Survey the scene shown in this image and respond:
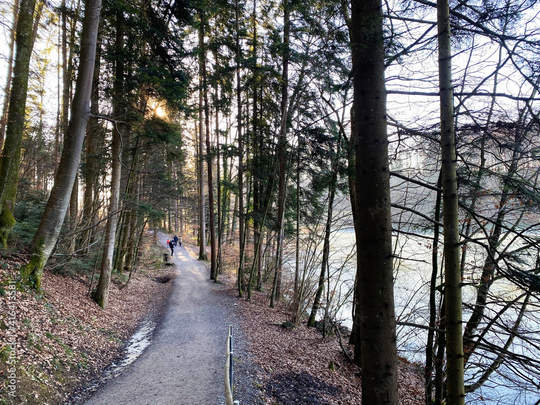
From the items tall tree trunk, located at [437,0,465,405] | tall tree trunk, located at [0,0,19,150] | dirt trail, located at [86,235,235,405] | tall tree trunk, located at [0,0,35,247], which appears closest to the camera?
tall tree trunk, located at [437,0,465,405]

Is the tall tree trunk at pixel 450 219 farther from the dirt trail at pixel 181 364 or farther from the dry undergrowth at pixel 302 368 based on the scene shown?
the dirt trail at pixel 181 364

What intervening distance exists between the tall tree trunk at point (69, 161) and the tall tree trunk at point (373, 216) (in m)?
6.21

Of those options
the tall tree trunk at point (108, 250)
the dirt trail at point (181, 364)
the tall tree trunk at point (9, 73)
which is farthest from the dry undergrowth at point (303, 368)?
the tall tree trunk at point (9, 73)

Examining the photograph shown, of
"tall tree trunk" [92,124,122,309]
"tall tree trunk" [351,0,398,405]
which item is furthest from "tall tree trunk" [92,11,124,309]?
"tall tree trunk" [351,0,398,405]

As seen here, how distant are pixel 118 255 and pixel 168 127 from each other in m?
7.44

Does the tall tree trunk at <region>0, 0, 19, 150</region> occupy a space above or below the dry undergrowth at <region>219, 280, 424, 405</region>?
above

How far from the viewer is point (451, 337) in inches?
111

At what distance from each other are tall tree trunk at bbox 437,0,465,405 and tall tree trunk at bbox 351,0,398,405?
91 cm

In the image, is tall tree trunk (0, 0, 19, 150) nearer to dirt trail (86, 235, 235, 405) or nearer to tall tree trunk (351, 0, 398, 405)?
dirt trail (86, 235, 235, 405)

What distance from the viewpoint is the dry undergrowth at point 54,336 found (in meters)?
3.92

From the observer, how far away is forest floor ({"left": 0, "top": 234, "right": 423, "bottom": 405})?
4.29 metres

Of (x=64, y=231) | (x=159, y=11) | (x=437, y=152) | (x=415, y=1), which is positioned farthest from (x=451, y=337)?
(x=159, y=11)

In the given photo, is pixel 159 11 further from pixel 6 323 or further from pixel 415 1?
pixel 6 323

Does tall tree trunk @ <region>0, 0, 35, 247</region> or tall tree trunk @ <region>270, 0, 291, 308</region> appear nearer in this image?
tall tree trunk @ <region>0, 0, 35, 247</region>
